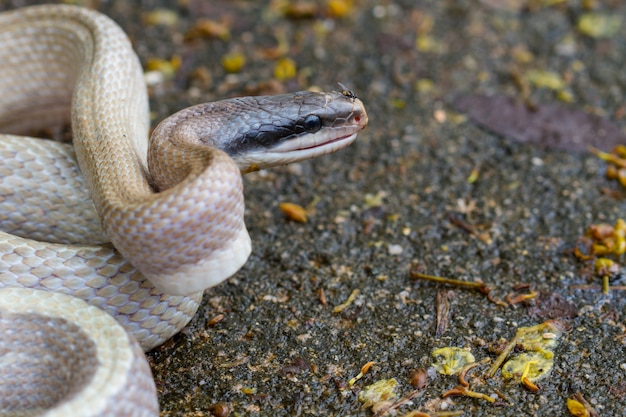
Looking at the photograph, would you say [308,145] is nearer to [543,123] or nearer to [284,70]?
[284,70]

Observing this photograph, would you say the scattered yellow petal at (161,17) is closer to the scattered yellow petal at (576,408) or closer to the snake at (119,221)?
the snake at (119,221)

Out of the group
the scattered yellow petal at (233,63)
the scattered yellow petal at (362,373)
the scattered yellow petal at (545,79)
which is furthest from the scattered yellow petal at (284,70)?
the scattered yellow petal at (362,373)

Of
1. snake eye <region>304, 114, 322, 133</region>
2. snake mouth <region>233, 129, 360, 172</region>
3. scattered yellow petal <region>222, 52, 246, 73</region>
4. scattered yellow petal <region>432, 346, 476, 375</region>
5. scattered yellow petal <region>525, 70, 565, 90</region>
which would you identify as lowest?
scattered yellow petal <region>432, 346, 476, 375</region>

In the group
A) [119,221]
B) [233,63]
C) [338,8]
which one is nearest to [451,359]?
[119,221]

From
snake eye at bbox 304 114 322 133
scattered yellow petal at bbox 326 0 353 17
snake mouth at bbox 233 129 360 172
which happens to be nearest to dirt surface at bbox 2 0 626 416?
scattered yellow petal at bbox 326 0 353 17

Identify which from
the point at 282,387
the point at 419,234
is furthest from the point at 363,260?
the point at 282,387

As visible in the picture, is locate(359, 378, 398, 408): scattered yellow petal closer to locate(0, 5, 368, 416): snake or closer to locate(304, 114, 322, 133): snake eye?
locate(0, 5, 368, 416): snake
